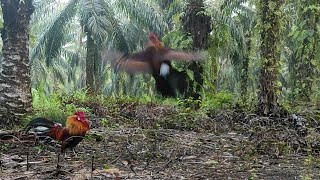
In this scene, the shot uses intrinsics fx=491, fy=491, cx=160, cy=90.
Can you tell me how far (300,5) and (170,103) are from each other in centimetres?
350

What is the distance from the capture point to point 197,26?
8.88 m

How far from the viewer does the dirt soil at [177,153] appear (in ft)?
12.7

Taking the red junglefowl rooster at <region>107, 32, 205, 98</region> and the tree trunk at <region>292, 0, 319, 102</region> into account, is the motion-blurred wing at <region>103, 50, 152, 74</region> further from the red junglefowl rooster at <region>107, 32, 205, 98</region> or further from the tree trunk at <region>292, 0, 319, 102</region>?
the tree trunk at <region>292, 0, 319, 102</region>

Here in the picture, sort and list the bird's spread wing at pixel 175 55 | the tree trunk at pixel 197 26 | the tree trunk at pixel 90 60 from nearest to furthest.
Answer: the bird's spread wing at pixel 175 55 < the tree trunk at pixel 197 26 < the tree trunk at pixel 90 60

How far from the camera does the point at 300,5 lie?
9883 millimetres

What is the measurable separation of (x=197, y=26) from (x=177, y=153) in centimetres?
449

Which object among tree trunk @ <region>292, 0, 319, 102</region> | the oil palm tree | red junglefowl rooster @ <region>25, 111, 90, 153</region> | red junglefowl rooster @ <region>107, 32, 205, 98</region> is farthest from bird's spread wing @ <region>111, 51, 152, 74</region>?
the oil palm tree

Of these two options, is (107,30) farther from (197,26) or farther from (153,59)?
(153,59)

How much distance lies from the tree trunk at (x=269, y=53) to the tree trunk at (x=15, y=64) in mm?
3295

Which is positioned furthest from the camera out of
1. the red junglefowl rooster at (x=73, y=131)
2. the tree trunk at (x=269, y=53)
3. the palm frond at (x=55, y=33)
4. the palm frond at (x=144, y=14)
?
the palm frond at (x=144, y=14)

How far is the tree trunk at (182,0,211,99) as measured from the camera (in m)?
8.77

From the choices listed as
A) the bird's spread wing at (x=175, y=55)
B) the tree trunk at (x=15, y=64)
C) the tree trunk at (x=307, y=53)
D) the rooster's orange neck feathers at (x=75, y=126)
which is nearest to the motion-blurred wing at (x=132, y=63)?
the bird's spread wing at (x=175, y=55)

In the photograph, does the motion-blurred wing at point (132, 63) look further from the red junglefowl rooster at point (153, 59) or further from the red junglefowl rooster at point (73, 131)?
the red junglefowl rooster at point (73, 131)

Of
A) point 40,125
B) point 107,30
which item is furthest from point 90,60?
point 40,125
